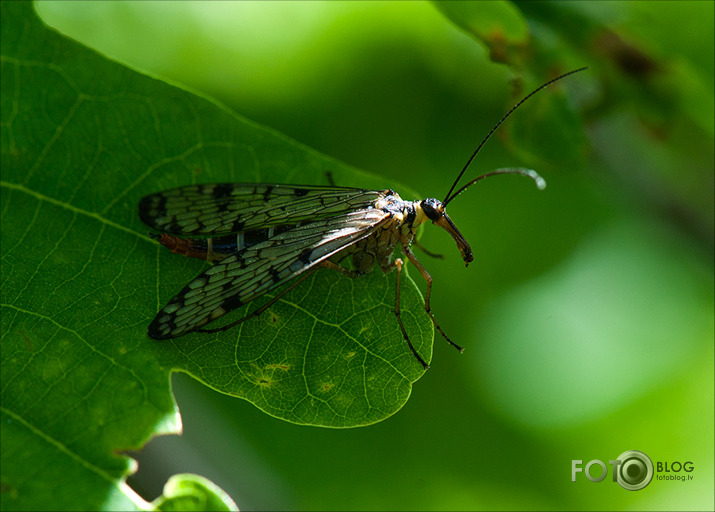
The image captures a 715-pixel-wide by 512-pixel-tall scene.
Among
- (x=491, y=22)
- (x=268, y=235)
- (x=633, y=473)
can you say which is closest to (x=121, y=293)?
(x=268, y=235)

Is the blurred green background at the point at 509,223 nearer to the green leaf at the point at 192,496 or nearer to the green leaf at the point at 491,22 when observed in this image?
the green leaf at the point at 491,22

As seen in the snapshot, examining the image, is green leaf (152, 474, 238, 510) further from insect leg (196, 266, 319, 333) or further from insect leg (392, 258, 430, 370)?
insect leg (392, 258, 430, 370)

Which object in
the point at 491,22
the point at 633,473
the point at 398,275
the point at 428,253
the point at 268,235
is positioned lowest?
the point at 633,473

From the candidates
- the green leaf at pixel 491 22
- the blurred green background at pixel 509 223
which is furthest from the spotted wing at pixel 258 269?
the green leaf at pixel 491 22

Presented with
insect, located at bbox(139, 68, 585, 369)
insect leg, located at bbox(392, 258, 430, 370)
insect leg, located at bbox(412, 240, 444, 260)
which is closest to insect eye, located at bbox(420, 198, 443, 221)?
insect, located at bbox(139, 68, 585, 369)

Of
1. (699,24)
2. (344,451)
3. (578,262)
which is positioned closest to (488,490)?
(344,451)

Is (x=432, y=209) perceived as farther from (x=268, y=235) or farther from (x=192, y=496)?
(x=192, y=496)

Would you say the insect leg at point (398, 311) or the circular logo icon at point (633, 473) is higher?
the insect leg at point (398, 311)

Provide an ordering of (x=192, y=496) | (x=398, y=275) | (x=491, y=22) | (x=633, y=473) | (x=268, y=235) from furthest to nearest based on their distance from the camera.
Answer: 1. (x=633, y=473)
2. (x=268, y=235)
3. (x=491, y=22)
4. (x=398, y=275)
5. (x=192, y=496)
